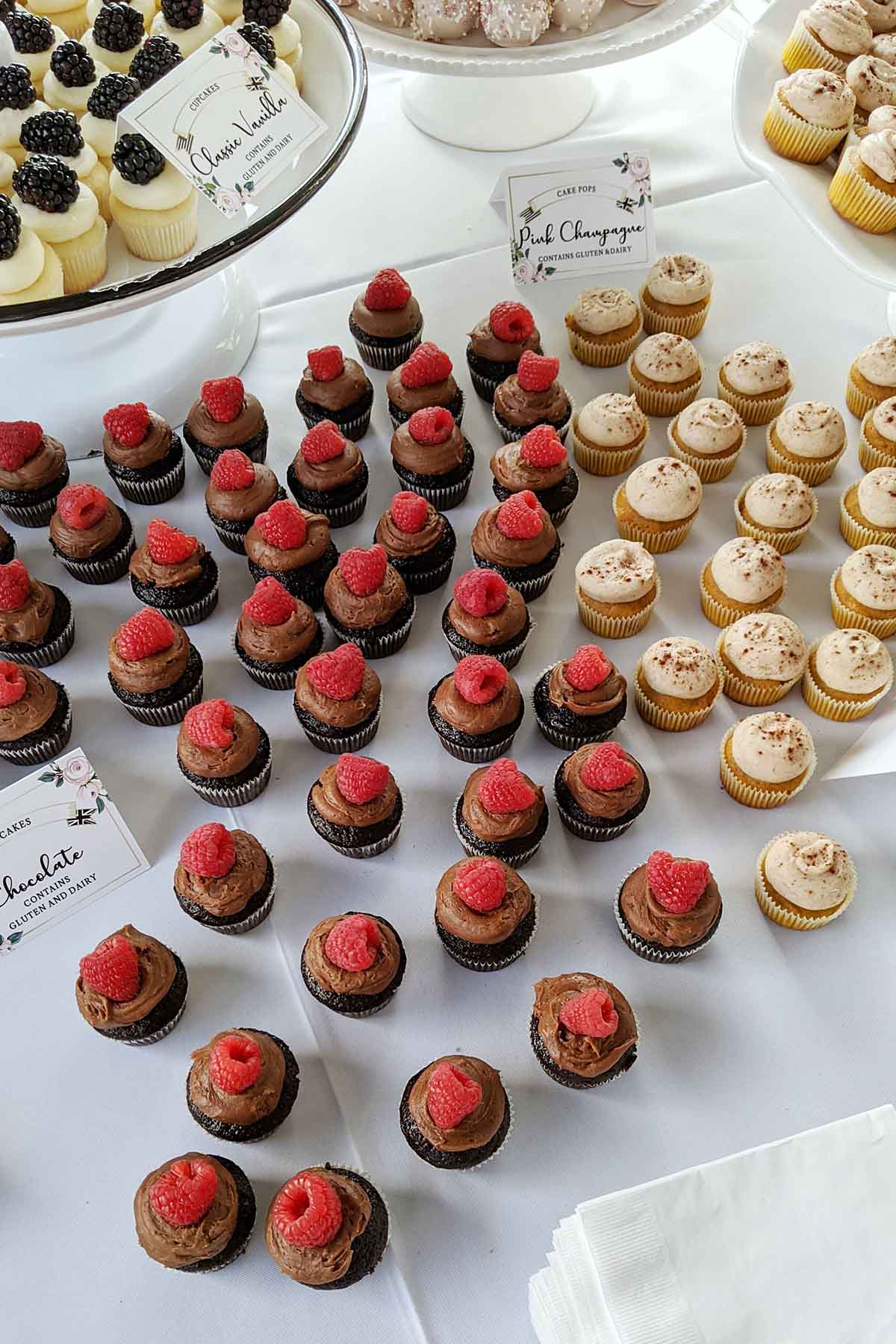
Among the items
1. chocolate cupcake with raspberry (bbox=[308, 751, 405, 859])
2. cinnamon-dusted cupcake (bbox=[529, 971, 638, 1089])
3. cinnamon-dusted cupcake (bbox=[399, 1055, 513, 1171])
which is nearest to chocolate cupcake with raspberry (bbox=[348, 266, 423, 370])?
chocolate cupcake with raspberry (bbox=[308, 751, 405, 859])

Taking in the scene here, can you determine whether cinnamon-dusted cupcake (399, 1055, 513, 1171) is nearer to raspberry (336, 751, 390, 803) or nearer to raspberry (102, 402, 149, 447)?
raspberry (336, 751, 390, 803)

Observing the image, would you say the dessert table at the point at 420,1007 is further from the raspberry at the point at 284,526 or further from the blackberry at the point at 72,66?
the blackberry at the point at 72,66

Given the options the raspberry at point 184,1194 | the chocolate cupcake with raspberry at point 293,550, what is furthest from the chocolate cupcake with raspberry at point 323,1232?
the chocolate cupcake with raspberry at point 293,550

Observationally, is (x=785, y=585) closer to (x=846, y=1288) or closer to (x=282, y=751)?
(x=282, y=751)

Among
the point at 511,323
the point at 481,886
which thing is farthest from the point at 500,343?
the point at 481,886

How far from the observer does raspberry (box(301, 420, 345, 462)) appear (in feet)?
8.37

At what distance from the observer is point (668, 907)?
6.42 ft

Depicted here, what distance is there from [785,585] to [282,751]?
1.20 m

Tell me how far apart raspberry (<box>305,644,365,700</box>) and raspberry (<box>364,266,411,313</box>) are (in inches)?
44.8

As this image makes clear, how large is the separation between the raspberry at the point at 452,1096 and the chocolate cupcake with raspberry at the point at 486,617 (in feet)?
3.00

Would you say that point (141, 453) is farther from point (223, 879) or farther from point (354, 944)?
point (354, 944)

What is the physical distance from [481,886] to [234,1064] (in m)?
0.49

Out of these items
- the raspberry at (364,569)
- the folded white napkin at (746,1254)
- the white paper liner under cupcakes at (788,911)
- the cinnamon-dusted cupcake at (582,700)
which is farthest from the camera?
the raspberry at (364,569)

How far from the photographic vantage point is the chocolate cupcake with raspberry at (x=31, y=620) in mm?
2373
